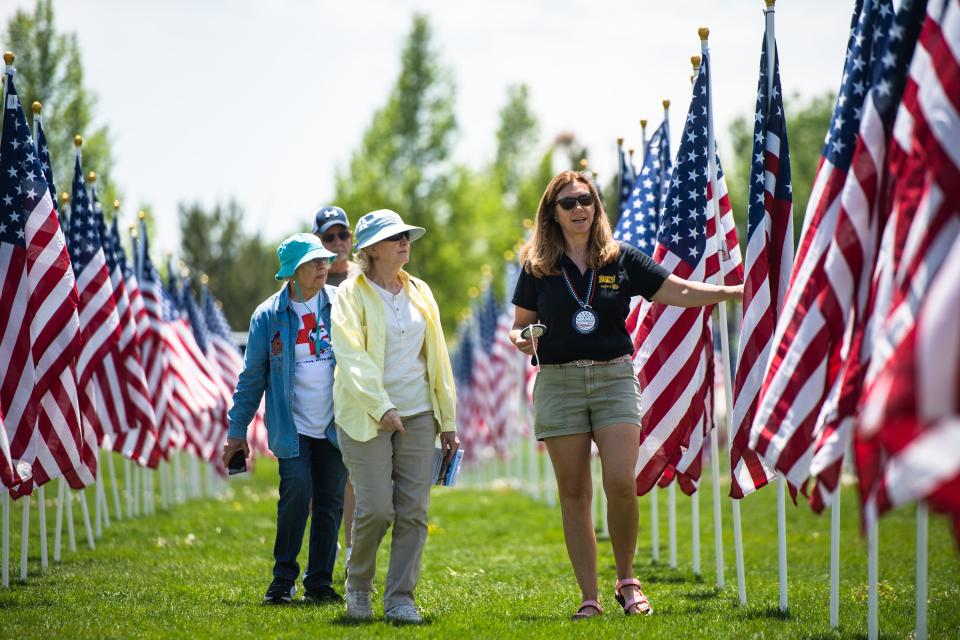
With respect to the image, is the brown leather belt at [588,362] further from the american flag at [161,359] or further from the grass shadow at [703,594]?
the american flag at [161,359]

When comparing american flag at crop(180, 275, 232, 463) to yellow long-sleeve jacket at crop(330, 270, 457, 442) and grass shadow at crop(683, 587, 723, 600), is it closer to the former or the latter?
grass shadow at crop(683, 587, 723, 600)

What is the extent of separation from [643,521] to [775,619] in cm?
887

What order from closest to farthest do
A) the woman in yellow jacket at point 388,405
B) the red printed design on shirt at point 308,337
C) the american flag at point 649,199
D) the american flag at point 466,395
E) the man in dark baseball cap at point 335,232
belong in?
1. the woman in yellow jacket at point 388,405
2. the red printed design on shirt at point 308,337
3. the man in dark baseball cap at point 335,232
4. the american flag at point 649,199
5. the american flag at point 466,395

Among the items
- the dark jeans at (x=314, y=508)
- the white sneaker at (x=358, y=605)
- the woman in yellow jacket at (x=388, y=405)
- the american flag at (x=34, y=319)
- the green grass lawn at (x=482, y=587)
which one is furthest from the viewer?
the american flag at (x=34, y=319)

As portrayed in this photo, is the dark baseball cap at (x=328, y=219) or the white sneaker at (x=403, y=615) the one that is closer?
the white sneaker at (x=403, y=615)

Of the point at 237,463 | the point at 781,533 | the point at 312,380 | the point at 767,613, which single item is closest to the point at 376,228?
the point at 312,380

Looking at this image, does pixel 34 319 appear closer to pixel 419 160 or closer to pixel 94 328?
pixel 94 328

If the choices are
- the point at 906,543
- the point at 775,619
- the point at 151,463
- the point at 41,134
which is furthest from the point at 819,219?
the point at 151,463

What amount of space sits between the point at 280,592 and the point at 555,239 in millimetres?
3201

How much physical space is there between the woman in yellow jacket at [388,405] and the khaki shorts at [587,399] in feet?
2.17

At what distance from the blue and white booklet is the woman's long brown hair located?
1.33 meters

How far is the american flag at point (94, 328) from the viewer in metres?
11.1

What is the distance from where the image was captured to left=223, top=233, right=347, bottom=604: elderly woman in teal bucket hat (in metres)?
8.11

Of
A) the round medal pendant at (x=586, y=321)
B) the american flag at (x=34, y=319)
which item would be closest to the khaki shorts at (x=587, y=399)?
the round medal pendant at (x=586, y=321)
